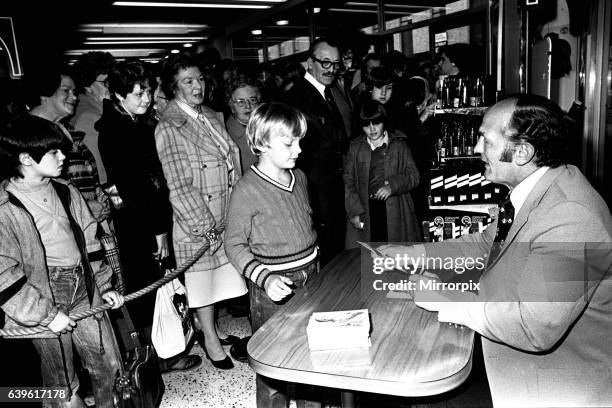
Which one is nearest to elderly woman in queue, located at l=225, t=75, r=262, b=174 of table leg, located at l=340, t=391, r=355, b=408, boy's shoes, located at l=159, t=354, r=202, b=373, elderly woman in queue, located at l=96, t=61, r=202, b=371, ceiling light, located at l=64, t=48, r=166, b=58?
elderly woman in queue, located at l=96, t=61, r=202, b=371

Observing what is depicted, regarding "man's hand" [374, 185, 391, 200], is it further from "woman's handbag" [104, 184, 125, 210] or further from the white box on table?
Answer: the white box on table

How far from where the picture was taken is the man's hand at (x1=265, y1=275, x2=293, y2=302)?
1.78m

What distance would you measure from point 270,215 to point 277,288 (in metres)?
0.40

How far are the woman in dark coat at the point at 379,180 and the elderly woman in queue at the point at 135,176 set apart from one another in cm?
133

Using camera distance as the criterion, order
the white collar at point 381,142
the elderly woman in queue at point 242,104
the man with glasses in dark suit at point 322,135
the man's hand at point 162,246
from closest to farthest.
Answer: the man's hand at point 162,246 < the elderly woman in queue at point 242,104 < the man with glasses in dark suit at point 322,135 < the white collar at point 381,142

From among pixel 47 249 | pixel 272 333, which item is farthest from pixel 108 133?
pixel 272 333

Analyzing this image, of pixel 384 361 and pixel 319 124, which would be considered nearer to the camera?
pixel 384 361

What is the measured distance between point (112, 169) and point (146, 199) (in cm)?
25

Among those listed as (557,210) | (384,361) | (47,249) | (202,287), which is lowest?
(202,287)

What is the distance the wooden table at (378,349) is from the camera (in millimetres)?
1214

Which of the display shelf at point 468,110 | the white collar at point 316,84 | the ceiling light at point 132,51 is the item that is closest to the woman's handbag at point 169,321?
the white collar at point 316,84

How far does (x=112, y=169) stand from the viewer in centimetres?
263

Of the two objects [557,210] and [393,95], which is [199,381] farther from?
[393,95]

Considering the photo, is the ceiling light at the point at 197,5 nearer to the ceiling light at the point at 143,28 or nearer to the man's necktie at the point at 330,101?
the ceiling light at the point at 143,28
